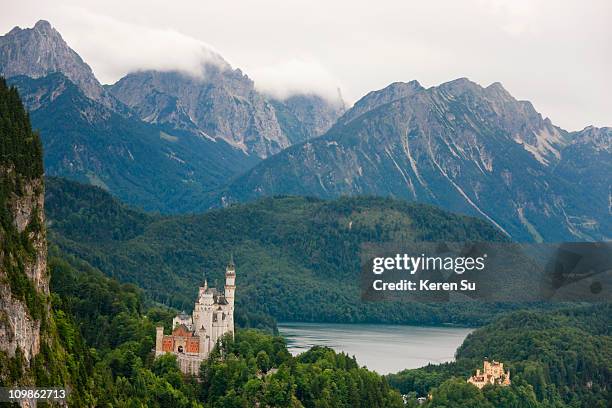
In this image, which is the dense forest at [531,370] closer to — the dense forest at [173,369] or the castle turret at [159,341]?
the dense forest at [173,369]

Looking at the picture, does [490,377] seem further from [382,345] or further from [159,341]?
[382,345]

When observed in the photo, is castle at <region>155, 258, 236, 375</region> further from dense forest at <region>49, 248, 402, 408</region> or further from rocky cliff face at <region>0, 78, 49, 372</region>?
rocky cliff face at <region>0, 78, 49, 372</region>

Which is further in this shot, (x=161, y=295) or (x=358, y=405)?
(x=161, y=295)

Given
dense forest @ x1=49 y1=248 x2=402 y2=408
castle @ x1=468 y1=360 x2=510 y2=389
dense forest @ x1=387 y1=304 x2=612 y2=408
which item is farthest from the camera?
castle @ x1=468 y1=360 x2=510 y2=389

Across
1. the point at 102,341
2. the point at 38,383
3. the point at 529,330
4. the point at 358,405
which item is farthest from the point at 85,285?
the point at 529,330

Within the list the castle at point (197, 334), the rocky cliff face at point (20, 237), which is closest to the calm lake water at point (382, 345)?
the castle at point (197, 334)

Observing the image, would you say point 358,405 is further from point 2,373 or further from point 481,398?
point 2,373

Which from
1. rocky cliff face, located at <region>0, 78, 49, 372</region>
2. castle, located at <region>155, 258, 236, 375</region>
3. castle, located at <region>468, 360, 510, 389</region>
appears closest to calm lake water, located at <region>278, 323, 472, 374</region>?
castle, located at <region>468, 360, 510, 389</region>

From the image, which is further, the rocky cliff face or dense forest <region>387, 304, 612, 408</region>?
dense forest <region>387, 304, 612, 408</region>
